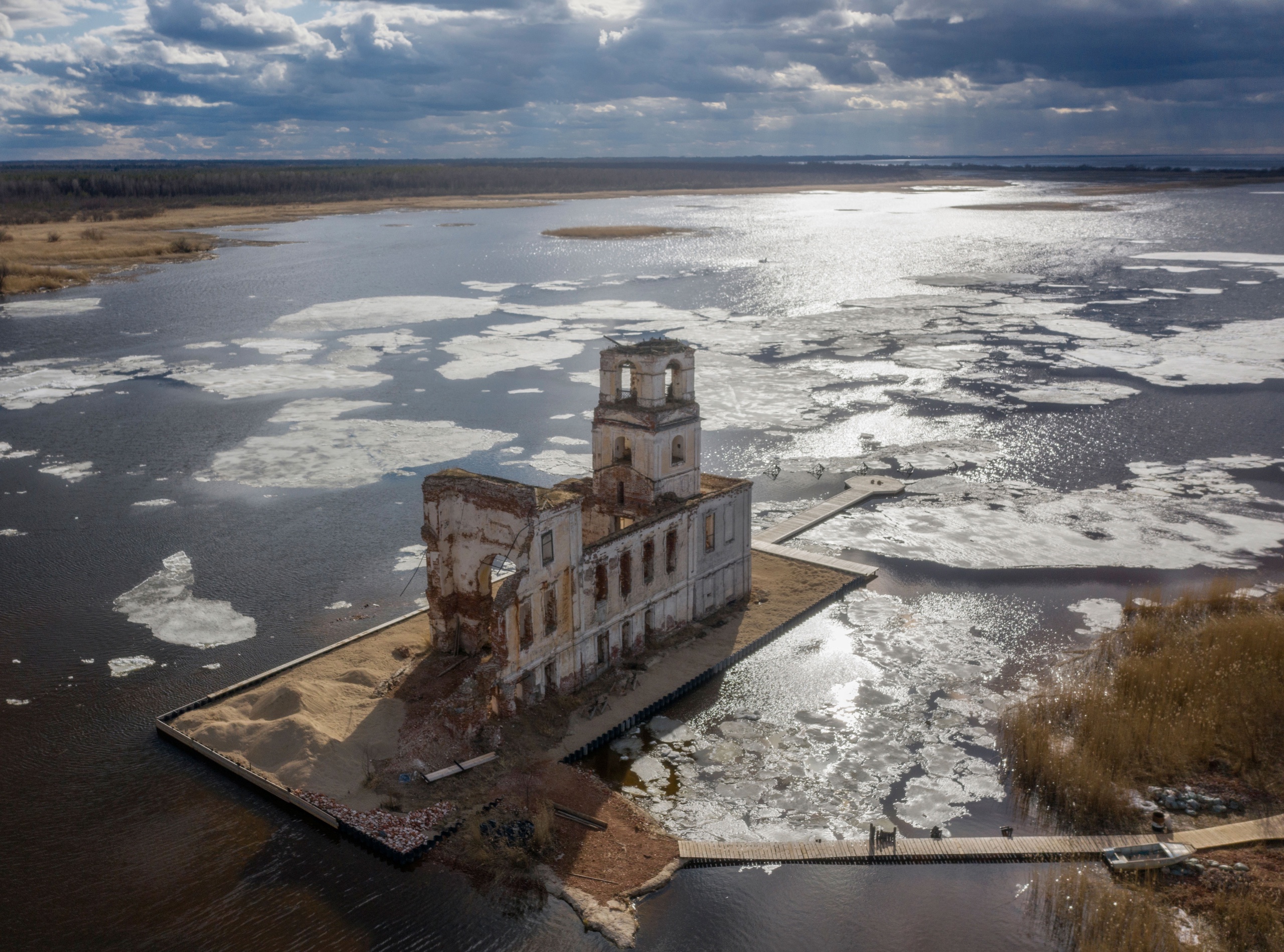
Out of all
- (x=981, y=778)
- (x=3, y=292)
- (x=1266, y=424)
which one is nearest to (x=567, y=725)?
(x=981, y=778)

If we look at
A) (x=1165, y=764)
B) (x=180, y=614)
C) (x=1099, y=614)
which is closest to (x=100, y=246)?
(x=180, y=614)

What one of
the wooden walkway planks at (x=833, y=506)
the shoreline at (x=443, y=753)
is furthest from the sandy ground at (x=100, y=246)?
the shoreline at (x=443, y=753)

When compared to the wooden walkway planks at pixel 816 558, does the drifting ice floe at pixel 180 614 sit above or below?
below

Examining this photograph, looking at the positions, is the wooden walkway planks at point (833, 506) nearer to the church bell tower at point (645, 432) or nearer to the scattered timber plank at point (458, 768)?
the church bell tower at point (645, 432)

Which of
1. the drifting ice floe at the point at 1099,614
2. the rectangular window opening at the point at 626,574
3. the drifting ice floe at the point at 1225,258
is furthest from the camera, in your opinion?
the drifting ice floe at the point at 1225,258

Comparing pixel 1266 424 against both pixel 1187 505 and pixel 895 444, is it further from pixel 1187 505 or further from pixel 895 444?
pixel 895 444

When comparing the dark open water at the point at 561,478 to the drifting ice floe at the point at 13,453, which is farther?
the drifting ice floe at the point at 13,453
